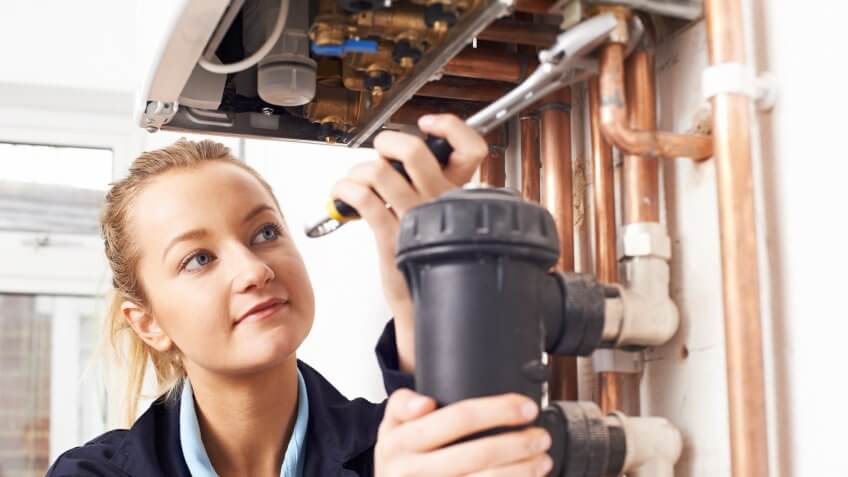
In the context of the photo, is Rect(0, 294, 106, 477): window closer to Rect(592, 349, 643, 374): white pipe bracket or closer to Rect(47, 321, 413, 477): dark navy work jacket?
Rect(47, 321, 413, 477): dark navy work jacket

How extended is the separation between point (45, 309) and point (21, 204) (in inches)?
11.4

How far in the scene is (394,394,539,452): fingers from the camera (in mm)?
608

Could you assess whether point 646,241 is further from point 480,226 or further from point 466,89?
point 466,89

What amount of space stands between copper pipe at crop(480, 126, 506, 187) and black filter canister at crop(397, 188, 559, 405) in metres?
0.35

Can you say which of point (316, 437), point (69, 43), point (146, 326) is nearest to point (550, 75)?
point (316, 437)

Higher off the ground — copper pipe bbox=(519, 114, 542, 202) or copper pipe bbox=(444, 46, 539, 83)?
copper pipe bbox=(444, 46, 539, 83)

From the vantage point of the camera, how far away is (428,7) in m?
0.75

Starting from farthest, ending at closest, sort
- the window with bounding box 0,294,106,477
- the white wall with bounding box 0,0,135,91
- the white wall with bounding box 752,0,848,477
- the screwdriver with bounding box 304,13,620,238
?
the window with bounding box 0,294,106,477, the white wall with bounding box 0,0,135,91, the screwdriver with bounding box 304,13,620,238, the white wall with bounding box 752,0,848,477

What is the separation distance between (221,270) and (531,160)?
0.40 meters

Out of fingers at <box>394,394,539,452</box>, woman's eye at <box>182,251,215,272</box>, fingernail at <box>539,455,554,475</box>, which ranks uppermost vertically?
woman's eye at <box>182,251,215,272</box>

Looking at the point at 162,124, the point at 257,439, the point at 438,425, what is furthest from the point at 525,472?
the point at 257,439

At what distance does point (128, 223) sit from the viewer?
4.20 ft

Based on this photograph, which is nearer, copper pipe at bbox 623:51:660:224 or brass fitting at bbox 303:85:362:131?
copper pipe at bbox 623:51:660:224

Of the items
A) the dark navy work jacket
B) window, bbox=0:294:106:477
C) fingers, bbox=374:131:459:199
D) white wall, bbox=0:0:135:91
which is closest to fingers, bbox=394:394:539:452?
fingers, bbox=374:131:459:199
